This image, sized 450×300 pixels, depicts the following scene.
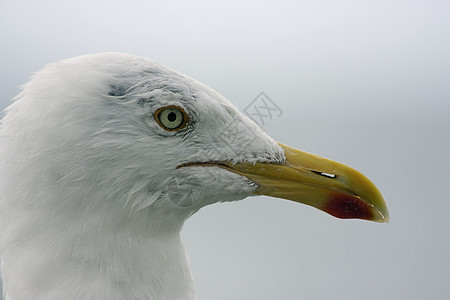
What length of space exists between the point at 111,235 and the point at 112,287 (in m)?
→ 0.08

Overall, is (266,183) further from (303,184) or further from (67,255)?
(67,255)

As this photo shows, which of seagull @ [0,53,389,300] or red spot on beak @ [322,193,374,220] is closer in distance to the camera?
seagull @ [0,53,389,300]

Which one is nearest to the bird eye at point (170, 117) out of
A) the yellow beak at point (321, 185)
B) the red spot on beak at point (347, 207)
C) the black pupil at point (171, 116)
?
the black pupil at point (171, 116)

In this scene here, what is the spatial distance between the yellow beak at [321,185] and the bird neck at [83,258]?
0.58 feet

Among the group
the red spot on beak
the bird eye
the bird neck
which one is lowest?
the bird neck

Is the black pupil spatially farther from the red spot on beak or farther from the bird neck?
the red spot on beak

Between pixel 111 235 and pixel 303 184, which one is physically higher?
pixel 303 184

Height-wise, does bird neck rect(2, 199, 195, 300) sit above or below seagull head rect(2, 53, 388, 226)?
below

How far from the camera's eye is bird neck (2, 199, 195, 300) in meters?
0.57

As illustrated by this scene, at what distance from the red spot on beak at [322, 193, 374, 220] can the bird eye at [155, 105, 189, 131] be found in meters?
0.27

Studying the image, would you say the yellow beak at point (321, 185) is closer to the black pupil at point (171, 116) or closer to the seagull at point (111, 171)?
the seagull at point (111, 171)

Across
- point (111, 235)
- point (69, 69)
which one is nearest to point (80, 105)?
point (69, 69)

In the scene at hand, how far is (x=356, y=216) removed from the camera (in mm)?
676

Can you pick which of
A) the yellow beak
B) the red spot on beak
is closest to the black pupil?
the yellow beak
